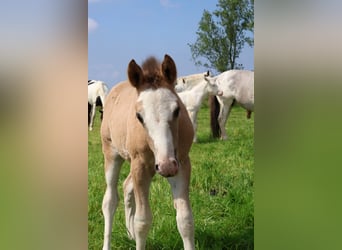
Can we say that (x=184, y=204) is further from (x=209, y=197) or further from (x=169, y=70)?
(x=169, y=70)

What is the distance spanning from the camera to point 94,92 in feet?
4.06

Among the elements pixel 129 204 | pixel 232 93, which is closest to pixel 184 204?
pixel 129 204

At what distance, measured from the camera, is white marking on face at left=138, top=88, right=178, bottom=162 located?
39.0 inches

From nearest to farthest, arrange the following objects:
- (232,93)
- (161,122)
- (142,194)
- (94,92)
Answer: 1. (161,122)
2. (142,194)
3. (94,92)
4. (232,93)

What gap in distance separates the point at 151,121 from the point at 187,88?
0.35m

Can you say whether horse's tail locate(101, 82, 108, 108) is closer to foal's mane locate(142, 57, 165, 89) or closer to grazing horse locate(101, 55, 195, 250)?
grazing horse locate(101, 55, 195, 250)

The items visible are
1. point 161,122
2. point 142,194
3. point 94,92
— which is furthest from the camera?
point 94,92

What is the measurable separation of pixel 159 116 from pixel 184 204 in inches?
10.0

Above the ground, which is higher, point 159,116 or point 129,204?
point 159,116

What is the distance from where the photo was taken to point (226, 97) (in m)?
1.49

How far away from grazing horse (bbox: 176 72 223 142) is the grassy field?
6 centimetres

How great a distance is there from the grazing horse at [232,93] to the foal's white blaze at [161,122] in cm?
25

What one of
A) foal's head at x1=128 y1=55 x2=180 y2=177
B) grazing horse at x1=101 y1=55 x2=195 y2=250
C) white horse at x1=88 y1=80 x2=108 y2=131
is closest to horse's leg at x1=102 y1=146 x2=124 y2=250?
grazing horse at x1=101 y1=55 x2=195 y2=250
